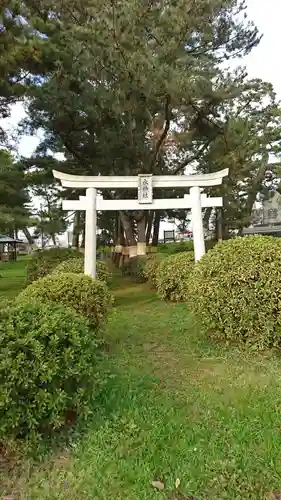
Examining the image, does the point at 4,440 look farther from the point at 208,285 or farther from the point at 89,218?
the point at 89,218

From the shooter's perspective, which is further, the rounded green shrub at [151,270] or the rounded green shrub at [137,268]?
the rounded green shrub at [137,268]

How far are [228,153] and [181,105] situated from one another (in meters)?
2.53

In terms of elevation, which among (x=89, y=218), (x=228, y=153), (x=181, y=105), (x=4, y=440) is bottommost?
(x=4, y=440)

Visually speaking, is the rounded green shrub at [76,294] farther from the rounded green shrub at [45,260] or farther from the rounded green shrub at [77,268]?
the rounded green shrub at [45,260]

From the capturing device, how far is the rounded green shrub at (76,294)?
430 cm

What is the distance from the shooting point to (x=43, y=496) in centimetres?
197

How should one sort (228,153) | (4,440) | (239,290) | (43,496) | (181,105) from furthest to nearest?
(228,153)
(181,105)
(239,290)
(4,440)
(43,496)

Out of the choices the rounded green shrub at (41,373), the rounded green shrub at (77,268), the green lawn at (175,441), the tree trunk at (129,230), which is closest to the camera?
the green lawn at (175,441)

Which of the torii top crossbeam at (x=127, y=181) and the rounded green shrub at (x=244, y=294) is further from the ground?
the torii top crossbeam at (x=127, y=181)

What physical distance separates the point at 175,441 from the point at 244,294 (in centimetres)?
203

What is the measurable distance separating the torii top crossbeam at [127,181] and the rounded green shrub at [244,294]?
12.7 ft

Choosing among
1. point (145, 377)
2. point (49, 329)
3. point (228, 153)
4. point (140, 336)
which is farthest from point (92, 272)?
point (228, 153)

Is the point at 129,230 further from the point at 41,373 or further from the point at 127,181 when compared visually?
the point at 41,373

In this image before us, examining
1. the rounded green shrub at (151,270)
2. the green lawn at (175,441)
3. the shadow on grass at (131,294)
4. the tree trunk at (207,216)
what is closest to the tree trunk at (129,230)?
the shadow on grass at (131,294)
